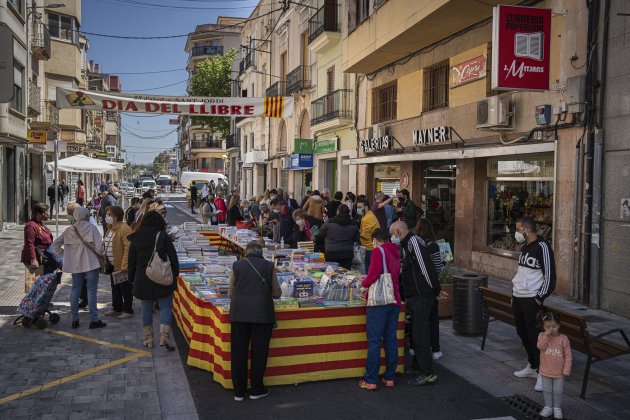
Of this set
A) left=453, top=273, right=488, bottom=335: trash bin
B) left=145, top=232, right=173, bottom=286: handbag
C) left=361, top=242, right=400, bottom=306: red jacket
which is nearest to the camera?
left=361, top=242, right=400, bottom=306: red jacket

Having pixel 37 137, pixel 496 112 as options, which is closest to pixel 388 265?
pixel 496 112

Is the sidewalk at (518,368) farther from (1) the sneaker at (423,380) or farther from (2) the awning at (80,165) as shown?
(2) the awning at (80,165)

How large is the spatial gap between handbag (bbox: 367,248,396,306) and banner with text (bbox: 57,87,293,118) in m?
9.03

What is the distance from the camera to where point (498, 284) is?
12.6 meters

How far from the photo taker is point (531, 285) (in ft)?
21.4

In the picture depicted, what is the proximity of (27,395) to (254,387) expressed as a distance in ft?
7.55

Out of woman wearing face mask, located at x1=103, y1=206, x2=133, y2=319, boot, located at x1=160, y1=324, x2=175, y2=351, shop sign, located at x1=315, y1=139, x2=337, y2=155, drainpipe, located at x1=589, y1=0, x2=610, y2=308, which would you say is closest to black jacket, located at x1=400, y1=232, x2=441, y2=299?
boot, located at x1=160, y1=324, x2=175, y2=351

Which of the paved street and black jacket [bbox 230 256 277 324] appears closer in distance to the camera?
the paved street

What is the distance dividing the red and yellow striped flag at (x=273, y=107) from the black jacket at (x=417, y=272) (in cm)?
918

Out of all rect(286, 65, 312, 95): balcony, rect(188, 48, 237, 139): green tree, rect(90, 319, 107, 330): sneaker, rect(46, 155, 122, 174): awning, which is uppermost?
rect(188, 48, 237, 139): green tree

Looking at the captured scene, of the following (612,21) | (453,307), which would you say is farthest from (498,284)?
(612,21)

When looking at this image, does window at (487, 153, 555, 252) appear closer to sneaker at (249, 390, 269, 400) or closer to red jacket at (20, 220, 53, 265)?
sneaker at (249, 390, 269, 400)

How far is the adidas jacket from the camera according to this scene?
641 centimetres

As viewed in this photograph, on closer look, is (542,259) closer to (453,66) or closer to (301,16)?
(453,66)
